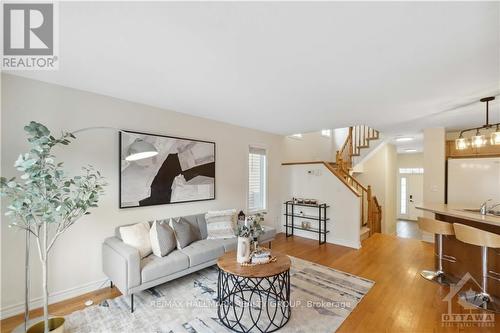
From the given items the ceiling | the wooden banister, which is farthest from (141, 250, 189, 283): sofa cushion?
the wooden banister

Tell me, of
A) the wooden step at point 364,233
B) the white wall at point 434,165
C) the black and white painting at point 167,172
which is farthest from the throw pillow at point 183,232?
the white wall at point 434,165

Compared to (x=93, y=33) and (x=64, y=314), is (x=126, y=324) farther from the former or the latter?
(x=93, y=33)

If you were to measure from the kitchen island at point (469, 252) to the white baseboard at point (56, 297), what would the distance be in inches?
185

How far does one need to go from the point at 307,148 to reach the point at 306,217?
2259 millimetres

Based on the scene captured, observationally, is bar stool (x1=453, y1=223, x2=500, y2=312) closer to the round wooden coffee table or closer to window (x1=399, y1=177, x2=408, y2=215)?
the round wooden coffee table

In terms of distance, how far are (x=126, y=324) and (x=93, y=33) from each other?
261 centimetres

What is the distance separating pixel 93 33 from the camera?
1.62 metres

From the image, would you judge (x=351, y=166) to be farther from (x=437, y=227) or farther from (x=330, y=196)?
(x=437, y=227)

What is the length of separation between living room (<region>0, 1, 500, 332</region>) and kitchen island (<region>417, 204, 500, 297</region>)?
26 millimetres

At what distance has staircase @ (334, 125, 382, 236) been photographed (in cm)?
562

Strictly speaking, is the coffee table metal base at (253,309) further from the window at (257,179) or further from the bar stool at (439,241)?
the window at (257,179)

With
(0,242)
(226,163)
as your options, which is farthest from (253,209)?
(0,242)

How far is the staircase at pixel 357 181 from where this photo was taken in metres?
5.62

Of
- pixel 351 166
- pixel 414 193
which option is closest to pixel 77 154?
pixel 351 166
